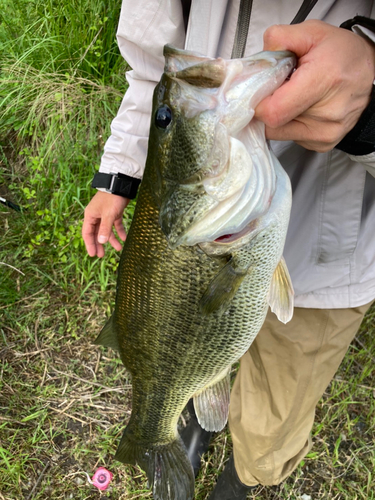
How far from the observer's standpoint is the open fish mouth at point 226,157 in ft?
2.95

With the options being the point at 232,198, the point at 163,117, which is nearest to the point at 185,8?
the point at 163,117

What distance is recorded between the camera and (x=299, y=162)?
4.65 ft

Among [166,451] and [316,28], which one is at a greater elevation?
[316,28]

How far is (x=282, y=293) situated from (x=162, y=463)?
42.7 inches

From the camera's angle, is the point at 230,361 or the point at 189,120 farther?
the point at 230,361

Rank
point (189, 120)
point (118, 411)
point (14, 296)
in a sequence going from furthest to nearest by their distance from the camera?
point (14, 296) < point (118, 411) < point (189, 120)

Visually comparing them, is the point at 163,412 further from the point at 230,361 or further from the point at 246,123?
the point at 246,123

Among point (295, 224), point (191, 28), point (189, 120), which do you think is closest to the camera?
point (189, 120)

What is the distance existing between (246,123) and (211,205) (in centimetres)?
24

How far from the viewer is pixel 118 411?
2.76 metres

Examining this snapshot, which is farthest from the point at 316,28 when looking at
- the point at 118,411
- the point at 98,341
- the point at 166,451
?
the point at 118,411

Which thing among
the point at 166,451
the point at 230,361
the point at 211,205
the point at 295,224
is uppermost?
the point at 211,205

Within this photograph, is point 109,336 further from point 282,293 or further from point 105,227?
point 282,293

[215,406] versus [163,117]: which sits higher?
[163,117]
